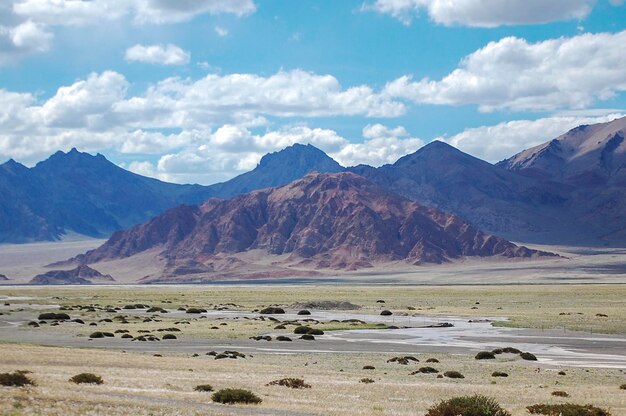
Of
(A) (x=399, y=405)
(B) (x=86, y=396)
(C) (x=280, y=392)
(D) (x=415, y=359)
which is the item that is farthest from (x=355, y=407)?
(D) (x=415, y=359)

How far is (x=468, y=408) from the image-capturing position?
20.6 metres

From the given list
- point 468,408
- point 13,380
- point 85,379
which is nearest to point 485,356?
point 468,408

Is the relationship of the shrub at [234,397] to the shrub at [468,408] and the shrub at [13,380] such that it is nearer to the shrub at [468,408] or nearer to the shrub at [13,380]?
the shrub at [468,408]

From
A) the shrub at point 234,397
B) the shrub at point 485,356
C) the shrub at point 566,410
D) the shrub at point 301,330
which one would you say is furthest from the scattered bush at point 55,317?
the shrub at point 566,410

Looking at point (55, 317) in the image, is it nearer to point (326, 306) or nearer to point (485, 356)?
point (326, 306)

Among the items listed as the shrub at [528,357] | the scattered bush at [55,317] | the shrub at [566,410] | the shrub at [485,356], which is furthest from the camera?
the scattered bush at [55,317]

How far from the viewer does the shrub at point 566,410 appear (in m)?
22.0

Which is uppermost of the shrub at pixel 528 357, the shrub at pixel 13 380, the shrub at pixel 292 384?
the shrub at pixel 13 380

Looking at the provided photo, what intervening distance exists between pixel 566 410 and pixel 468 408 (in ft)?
11.4

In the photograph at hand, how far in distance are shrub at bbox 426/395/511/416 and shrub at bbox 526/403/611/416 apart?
174cm

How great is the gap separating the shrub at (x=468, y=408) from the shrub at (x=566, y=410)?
1.74 m

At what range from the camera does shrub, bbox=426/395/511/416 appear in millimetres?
20531

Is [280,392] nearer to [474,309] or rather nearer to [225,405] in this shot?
[225,405]

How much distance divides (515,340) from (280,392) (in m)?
33.7
